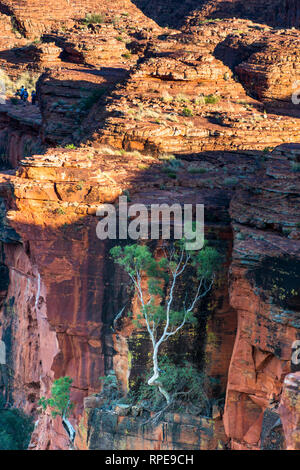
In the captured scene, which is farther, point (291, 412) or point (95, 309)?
point (95, 309)

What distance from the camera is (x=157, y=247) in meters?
28.4

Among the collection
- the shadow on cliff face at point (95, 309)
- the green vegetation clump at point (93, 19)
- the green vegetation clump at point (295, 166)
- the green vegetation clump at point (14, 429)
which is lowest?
the green vegetation clump at point (14, 429)

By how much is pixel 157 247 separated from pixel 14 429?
945 centimetres

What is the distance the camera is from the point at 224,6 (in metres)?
78.4

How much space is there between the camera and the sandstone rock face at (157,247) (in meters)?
25.6

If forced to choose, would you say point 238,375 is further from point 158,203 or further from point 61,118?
point 61,118

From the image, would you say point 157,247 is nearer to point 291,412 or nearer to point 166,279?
point 166,279

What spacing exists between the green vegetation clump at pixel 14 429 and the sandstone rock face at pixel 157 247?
1.65ft

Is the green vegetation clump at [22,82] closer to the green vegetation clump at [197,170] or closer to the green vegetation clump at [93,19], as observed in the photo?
the green vegetation clump at [93,19]

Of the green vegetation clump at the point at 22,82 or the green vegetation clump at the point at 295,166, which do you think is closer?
the green vegetation clump at the point at 295,166

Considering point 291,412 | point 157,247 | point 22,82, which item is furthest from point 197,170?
point 22,82

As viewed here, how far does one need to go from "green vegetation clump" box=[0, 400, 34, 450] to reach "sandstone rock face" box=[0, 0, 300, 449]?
502mm

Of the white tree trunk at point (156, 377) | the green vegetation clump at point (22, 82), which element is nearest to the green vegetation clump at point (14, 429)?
the white tree trunk at point (156, 377)

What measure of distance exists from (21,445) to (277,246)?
12.6 metres
